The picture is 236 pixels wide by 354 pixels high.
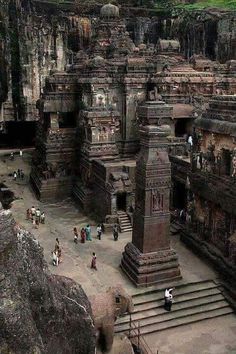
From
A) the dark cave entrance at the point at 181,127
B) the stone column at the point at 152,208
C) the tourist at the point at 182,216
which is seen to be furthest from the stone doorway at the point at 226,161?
the dark cave entrance at the point at 181,127

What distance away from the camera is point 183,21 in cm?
4569

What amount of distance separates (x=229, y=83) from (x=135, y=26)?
68.1ft

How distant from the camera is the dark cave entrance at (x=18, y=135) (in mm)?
39438

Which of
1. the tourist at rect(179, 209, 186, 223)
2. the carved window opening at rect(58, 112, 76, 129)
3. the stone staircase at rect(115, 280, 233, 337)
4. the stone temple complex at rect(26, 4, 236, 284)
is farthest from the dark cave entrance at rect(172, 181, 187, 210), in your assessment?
the carved window opening at rect(58, 112, 76, 129)

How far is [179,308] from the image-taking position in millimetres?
14078

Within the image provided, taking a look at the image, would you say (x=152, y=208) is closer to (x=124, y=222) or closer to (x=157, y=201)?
(x=157, y=201)

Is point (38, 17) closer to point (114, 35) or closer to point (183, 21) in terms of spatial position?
point (114, 35)

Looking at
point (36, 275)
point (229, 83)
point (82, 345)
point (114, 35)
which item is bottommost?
point (82, 345)

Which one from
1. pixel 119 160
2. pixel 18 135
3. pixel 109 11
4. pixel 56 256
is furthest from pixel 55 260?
pixel 18 135

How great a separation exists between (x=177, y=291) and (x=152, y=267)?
119 cm

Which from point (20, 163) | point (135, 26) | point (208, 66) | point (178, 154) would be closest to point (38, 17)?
point (135, 26)

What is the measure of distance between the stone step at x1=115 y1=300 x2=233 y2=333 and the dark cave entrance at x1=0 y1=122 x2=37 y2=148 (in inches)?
1143

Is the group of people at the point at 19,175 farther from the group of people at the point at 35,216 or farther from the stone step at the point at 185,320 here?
the stone step at the point at 185,320

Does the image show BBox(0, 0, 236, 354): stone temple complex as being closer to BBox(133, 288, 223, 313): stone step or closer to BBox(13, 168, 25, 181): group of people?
BBox(133, 288, 223, 313): stone step
